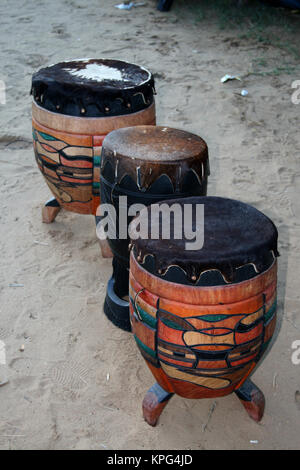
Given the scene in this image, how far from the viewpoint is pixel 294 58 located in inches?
204

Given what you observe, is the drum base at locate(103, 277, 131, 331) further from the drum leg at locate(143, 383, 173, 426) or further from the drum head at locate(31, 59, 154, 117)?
the drum head at locate(31, 59, 154, 117)

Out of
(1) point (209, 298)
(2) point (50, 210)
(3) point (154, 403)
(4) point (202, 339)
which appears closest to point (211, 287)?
(1) point (209, 298)

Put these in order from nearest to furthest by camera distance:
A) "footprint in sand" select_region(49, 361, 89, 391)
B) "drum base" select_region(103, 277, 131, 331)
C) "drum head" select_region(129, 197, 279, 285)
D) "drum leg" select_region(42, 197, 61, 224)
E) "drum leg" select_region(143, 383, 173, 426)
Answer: "drum head" select_region(129, 197, 279, 285) < "drum leg" select_region(143, 383, 173, 426) < "footprint in sand" select_region(49, 361, 89, 391) < "drum base" select_region(103, 277, 131, 331) < "drum leg" select_region(42, 197, 61, 224)

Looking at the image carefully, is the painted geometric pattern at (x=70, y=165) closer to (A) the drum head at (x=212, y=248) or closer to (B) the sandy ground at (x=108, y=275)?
(B) the sandy ground at (x=108, y=275)

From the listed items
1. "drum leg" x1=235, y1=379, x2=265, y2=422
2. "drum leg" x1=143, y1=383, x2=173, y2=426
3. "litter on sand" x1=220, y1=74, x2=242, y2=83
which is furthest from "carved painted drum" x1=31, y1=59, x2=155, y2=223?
"litter on sand" x1=220, y1=74, x2=242, y2=83

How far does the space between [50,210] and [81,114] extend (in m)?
0.78

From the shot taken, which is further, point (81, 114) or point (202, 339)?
point (81, 114)

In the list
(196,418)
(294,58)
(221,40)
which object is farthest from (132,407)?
(221,40)

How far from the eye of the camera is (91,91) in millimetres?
2277

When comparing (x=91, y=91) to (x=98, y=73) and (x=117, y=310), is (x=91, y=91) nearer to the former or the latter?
(x=98, y=73)

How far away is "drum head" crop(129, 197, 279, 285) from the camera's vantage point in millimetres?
1433

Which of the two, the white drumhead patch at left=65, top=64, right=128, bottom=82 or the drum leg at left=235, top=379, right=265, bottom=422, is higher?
the white drumhead patch at left=65, top=64, right=128, bottom=82

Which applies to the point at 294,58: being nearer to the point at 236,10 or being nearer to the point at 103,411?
the point at 236,10

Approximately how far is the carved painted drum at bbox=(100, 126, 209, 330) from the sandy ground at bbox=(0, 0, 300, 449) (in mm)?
467
